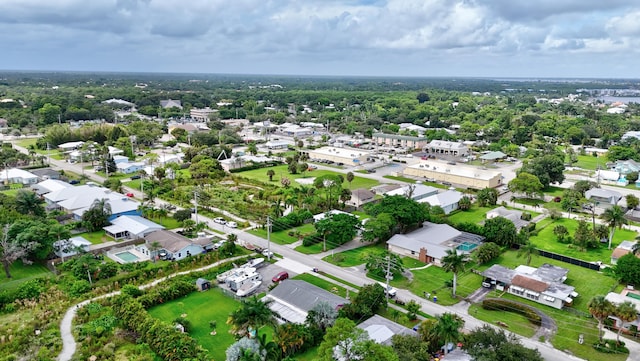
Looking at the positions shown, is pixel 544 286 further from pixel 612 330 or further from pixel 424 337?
pixel 424 337

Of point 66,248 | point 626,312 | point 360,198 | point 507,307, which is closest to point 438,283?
point 507,307

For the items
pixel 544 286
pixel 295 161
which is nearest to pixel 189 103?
pixel 295 161

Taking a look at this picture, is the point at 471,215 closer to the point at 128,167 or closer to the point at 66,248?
the point at 66,248

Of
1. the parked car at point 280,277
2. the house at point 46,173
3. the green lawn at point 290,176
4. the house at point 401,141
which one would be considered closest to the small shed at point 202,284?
the parked car at point 280,277

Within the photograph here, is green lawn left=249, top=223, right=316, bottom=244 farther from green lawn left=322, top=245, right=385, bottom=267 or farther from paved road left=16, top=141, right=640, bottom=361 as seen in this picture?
green lawn left=322, top=245, right=385, bottom=267

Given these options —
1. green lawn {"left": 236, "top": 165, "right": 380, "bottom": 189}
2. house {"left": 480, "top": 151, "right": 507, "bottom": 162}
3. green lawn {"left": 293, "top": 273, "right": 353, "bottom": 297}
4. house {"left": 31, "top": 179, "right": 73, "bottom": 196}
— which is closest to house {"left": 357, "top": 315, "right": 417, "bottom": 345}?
green lawn {"left": 293, "top": 273, "right": 353, "bottom": 297}
